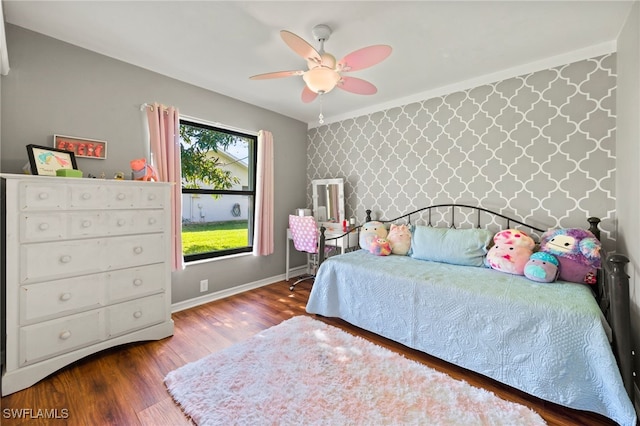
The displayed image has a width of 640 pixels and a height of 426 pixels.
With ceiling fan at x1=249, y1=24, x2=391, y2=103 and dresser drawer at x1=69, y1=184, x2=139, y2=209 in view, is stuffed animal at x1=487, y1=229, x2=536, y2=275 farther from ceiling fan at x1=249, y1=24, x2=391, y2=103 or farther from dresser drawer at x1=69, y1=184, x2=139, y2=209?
dresser drawer at x1=69, y1=184, x2=139, y2=209

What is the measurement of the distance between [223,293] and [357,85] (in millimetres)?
2658

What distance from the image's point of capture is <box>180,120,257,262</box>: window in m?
3.01

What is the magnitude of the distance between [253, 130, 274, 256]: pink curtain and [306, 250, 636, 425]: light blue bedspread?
131 centimetres

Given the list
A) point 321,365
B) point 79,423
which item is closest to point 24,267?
point 79,423

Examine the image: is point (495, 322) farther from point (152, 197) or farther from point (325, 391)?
point (152, 197)

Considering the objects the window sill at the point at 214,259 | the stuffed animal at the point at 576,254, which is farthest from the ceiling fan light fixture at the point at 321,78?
the window sill at the point at 214,259

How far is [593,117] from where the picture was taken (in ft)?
7.13

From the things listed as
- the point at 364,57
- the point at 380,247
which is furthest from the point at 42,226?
the point at 380,247

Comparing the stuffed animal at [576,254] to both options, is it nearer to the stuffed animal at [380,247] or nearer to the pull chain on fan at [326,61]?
the stuffed animal at [380,247]

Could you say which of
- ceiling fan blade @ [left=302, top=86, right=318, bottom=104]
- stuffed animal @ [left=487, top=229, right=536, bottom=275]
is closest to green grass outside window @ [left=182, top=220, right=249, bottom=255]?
ceiling fan blade @ [left=302, top=86, right=318, bottom=104]

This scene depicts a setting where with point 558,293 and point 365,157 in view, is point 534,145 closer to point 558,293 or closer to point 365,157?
point 558,293

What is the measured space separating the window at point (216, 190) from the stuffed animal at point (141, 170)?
0.61 m

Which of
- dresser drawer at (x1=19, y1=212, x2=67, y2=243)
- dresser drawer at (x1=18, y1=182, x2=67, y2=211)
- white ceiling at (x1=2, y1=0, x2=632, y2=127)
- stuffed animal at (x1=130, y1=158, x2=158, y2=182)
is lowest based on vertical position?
dresser drawer at (x1=19, y1=212, x2=67, y2=243)

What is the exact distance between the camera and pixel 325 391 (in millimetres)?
1589
